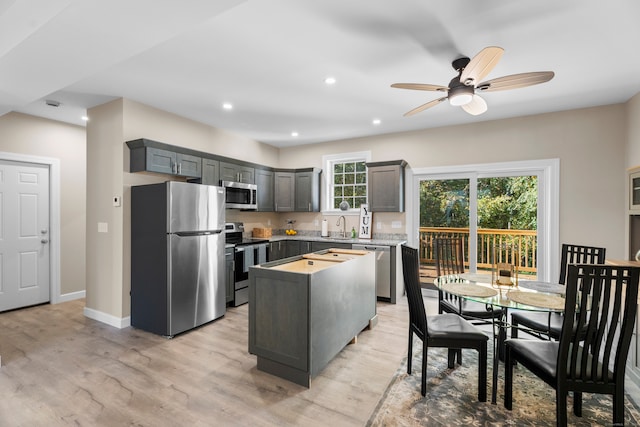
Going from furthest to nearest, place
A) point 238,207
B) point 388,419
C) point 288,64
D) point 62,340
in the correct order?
point 238,207
point 62,340
point 288,64
point 388,419

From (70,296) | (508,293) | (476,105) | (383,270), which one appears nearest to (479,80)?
(476,105)

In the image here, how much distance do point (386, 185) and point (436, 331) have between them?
9.99ft

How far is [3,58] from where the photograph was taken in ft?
6.58

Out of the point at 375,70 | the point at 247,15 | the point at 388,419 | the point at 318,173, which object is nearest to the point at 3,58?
the point at 247,15

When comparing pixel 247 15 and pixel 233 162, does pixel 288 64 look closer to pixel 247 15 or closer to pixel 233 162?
pixel 247 15

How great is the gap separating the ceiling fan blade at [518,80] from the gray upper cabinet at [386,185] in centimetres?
235

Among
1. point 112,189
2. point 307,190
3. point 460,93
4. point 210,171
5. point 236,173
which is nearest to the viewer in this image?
point 460,93

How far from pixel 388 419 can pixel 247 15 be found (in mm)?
2927

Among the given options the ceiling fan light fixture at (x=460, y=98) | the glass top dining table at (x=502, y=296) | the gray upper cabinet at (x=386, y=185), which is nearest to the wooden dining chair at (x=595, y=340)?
the glass top dining table at (x=502, y=296)

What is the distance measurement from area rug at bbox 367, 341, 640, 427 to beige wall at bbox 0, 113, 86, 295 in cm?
493

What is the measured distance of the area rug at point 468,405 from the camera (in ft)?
6.37

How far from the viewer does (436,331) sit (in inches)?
87.5

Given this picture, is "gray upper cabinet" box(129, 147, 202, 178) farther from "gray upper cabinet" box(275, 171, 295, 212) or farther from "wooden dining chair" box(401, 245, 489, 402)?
"wooden dining chair" box(401, 245, 489, 402)

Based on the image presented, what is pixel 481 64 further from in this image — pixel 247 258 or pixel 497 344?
pixel 247 258
